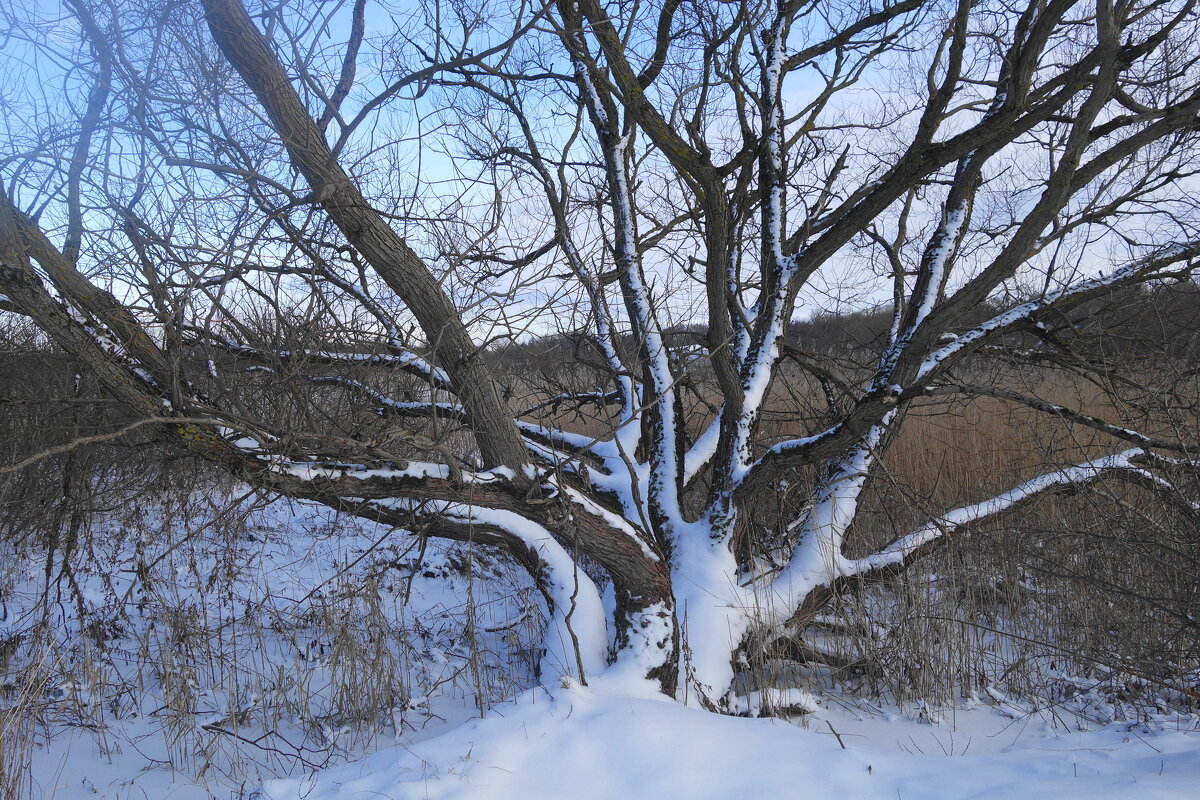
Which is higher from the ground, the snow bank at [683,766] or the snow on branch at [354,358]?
the snow on branch at [354,358]

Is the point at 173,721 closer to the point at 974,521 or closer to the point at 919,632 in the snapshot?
the point at 919,632

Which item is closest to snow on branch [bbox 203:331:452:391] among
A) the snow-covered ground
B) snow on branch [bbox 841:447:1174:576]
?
the snow-covered ground

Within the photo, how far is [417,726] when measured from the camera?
3531mm

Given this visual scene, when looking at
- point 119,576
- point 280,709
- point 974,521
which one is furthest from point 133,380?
point 974,521

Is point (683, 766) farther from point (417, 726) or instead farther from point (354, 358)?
point (354, 358)

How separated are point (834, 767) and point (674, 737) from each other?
0.57m

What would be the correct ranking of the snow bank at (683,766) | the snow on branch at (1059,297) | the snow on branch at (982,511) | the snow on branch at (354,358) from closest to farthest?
1. the snow bank at (683,766)
2. the snow on branch at (354,358)
3. the snow on branch at (1059,297)
4. the snow on branch at (982,511)

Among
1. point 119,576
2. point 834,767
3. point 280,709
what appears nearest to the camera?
point 834,767

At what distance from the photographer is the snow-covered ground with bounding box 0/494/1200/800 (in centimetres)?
249

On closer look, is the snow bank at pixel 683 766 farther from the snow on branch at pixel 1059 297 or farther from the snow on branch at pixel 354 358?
the snow on branch at pixel 1059 297

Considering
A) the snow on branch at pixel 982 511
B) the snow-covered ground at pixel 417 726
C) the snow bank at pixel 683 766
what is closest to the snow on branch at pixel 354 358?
the snow-covered ground at pixel 417 726

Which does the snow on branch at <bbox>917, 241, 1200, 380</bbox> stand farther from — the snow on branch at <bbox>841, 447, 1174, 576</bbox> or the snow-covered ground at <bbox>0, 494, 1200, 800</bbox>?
the snow-covered ground at <bbox>0, 494, 1200, 800</bbox>

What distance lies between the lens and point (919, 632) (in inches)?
147

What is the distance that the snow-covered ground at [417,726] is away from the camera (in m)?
2.49
